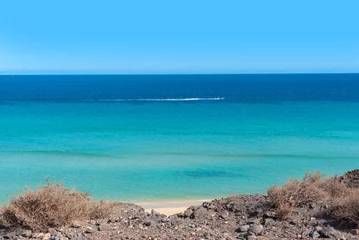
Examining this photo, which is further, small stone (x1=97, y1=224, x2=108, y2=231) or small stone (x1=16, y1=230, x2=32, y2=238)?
small stone (x1=97, y1=224, x2=108, y2=231)

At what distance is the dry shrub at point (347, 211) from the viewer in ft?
24.3

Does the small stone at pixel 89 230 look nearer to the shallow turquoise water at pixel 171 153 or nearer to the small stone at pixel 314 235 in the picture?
the small stone at pixel 314 235

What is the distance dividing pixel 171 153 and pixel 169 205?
8544 mm

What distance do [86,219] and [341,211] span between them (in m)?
4.11

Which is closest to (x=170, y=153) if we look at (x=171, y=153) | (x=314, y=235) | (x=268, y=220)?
(x=171, y=153)

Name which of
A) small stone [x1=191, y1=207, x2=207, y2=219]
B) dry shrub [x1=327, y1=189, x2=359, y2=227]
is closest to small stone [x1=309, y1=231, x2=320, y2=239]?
dry shrub [x1=327, y1=189, x2=359, y2=227]

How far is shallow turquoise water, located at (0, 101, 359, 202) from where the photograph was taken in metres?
16.1

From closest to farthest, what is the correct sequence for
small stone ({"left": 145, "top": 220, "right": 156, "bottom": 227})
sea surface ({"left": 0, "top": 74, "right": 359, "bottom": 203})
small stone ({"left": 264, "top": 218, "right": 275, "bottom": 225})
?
small stone ({"left": 145, "top": 220, "right": 156, "bottom": 227}) → small stone ({"left": 264, "top": 218, "right": 275, "bottom": 225}) → sea surface ({"left": 0, "top": 74, "right": 359, "bottom": 203})

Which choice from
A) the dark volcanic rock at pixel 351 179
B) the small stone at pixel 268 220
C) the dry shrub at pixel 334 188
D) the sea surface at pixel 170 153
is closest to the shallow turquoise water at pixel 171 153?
the sea surface at pixel 170 153

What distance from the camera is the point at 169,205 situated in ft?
43.9

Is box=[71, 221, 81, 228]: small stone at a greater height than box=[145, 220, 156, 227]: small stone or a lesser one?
greater

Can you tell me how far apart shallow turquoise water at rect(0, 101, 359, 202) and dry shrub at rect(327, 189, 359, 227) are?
7141 millimetres

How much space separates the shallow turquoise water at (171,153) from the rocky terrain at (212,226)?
6066 mm

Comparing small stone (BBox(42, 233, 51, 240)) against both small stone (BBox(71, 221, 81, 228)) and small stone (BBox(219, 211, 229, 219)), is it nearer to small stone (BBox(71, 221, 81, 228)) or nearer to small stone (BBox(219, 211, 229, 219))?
small stone (BBox(71, 221, 81, 228))
